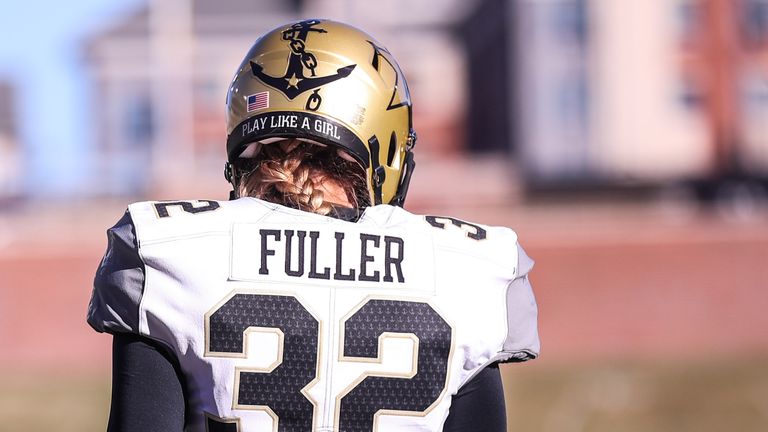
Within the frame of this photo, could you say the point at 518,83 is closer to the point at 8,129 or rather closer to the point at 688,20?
the point at 688,20

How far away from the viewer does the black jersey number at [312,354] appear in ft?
5.53

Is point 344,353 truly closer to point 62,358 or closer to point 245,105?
point 245,105

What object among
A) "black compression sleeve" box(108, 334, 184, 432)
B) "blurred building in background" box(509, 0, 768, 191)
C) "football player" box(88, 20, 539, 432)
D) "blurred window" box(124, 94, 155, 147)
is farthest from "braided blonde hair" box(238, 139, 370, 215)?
"blurred window" box(124, 94, 155, 147)

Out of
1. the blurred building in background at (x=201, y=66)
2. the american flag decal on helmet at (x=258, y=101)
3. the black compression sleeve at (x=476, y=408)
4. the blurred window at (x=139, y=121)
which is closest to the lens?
the black compression sleeve at (x=476, y=408)

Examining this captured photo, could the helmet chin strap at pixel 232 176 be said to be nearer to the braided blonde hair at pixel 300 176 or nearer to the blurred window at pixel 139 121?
the braided blonde hair at pixel 300 176

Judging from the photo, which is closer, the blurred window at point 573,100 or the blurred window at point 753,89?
the blurred window at point 573,100

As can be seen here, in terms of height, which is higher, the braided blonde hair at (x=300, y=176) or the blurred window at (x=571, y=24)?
the blurred window at (x=571, y=24)

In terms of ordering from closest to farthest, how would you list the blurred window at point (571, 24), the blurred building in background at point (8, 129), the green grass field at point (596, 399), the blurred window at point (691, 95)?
the green grass field at point (596, 399) → the blurred window at point (571, 24) → the blurred window at point (691, 95) → the blurred building in background at point (8, 129)

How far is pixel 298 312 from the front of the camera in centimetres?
170

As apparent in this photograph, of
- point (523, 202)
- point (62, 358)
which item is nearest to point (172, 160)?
point (523, 202)

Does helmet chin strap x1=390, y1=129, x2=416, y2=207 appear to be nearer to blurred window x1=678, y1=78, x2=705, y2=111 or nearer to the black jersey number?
the black jersey number

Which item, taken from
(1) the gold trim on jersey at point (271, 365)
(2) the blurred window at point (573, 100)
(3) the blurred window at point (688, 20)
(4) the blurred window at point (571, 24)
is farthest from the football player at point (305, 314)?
(3) the blurred window at point (688, 20)

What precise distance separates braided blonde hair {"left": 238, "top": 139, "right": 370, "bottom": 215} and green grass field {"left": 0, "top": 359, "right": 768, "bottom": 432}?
310 inches

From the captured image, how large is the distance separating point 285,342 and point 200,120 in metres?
32.5
